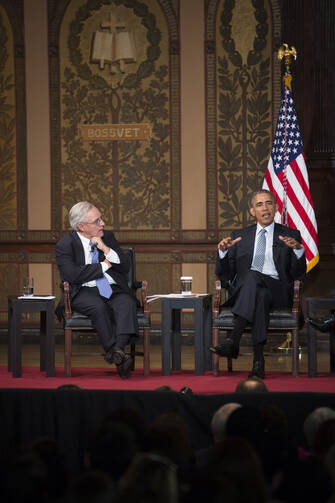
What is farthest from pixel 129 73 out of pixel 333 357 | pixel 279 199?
pixel 333 357

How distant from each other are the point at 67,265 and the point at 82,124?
2664 mm

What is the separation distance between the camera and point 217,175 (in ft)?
24.0

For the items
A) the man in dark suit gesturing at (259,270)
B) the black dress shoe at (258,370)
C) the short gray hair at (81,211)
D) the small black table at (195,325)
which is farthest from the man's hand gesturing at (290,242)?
the short gray hair at (81,211)

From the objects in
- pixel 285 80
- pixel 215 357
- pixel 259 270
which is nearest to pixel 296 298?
pixel 259 270

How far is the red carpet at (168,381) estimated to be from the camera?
14.8ft

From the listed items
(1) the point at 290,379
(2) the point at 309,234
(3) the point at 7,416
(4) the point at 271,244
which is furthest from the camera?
(2) the point at 309,234

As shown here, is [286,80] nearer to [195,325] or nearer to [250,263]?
[250,263]

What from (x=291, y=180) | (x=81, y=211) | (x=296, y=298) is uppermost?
(x=291, y=180)

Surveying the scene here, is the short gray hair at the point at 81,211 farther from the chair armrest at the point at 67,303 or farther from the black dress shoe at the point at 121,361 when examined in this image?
the black dress shoe at the point at 121,361

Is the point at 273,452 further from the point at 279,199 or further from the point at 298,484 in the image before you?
the point at 279,199

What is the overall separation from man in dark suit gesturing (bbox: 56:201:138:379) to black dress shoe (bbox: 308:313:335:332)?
1182mm

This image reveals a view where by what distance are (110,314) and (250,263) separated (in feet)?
3.49

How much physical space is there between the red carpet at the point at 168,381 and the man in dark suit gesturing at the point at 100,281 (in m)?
0.19

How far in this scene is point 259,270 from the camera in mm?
5309
